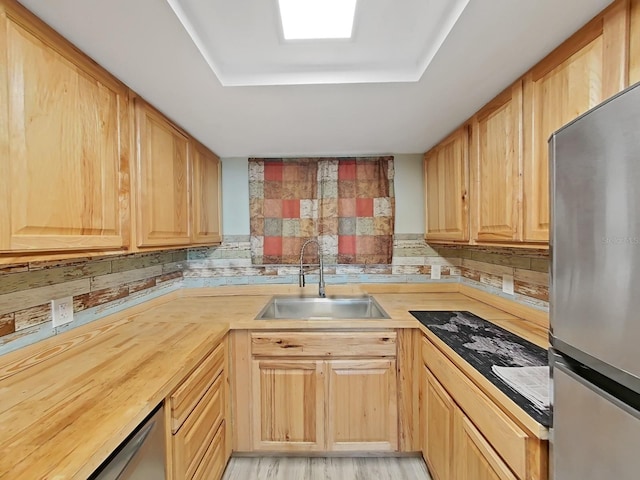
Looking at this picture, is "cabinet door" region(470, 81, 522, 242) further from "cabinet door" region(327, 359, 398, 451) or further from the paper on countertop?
"cabinet door" region(327, 359, 398, 451)

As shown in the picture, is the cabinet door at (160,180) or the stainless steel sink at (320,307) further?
the stainless steel sink at (320,307)

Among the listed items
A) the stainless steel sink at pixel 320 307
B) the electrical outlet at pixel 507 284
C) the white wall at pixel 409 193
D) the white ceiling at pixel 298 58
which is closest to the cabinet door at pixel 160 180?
the white ceiling at pixel 298 58

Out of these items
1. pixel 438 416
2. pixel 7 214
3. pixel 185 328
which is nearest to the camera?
pixel 7 214

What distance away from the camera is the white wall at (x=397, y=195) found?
2.42 metres

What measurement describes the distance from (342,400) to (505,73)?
1.82 meters

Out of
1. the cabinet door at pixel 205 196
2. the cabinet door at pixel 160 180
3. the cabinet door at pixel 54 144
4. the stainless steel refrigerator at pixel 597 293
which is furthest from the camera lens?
the cabinet door at pixel 205 196

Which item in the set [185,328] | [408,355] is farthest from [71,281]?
[408,355]

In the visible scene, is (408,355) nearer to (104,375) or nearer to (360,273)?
(360,273)

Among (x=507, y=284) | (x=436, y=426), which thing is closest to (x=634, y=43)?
(x=507, y=284)

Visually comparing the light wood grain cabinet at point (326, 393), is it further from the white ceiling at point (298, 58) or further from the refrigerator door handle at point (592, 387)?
the white ceiling at point (298, 58)

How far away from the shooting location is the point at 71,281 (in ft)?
4.36

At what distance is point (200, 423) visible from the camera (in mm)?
1278

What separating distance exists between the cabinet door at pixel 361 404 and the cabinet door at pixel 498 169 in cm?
93

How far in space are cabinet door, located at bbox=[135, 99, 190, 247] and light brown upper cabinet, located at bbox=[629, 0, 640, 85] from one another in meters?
1.78
